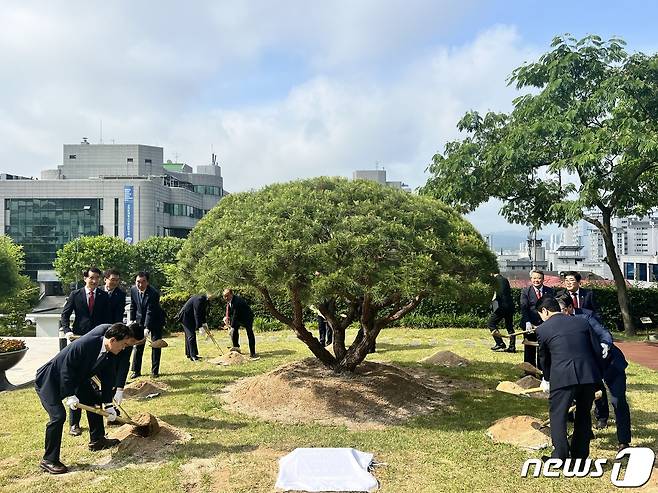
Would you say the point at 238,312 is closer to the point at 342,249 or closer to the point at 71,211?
the point at 342,249

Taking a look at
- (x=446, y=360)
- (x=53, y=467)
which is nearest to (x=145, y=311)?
(x=53, y=467)

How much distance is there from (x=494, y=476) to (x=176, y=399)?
477cm

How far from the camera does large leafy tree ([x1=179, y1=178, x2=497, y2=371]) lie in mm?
6504

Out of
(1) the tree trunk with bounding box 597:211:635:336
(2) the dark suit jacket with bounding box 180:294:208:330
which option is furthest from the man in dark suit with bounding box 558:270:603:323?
(1) the tree trunk with bounding box 597:211:635:336

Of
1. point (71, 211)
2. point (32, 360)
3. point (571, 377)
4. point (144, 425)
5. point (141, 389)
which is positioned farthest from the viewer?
point (71, 211)

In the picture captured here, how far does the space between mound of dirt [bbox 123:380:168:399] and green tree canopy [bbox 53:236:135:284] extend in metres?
38.6

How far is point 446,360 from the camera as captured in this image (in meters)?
11.1

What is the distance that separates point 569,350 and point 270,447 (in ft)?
10.3

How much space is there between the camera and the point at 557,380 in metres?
5.18

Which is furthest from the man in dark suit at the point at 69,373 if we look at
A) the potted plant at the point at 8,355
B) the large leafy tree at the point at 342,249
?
the potted plant at the point at 8,355

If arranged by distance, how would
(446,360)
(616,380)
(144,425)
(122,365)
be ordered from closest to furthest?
(616,380)
(144,425)
(122,365)
(446,360)

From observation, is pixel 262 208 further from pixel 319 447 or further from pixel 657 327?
pixel 657 327

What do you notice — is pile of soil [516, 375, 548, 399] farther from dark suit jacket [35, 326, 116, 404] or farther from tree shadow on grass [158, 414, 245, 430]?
dark suit jacket [35, 326, 116, 404]

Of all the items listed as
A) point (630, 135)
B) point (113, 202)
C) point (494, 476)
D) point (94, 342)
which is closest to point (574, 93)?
point (630, 135)
